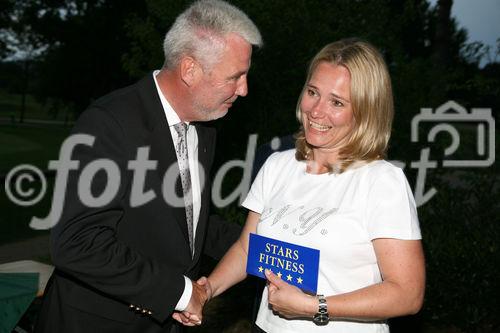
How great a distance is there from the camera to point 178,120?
278cm

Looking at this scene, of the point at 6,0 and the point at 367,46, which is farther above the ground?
the point at 6,0

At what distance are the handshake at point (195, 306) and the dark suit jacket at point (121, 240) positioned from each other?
8 cm

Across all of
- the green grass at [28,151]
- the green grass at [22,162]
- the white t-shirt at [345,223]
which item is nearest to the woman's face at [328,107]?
the white t-shirt at [345,223]

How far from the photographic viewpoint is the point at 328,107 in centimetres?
244

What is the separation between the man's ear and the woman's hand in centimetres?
95

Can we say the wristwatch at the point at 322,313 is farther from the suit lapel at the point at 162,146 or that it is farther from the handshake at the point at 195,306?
the suit lapel at the point at 162,146

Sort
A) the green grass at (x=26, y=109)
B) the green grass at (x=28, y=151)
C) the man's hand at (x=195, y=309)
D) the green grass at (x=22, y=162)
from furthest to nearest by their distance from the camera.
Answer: the green grass at (x=26, y=109), the green grass at (x=28, y=151), the green grass at (x=22, y=162), the man's hand at (x=195, y=309)

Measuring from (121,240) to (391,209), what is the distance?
1138mm

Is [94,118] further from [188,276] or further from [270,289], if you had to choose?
[270,289]

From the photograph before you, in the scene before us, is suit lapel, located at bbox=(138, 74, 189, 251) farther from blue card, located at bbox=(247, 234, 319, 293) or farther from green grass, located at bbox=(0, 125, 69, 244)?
green grass, located at bbox=(0, 125, 69, 244)

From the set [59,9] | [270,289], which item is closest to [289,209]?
[270,289]

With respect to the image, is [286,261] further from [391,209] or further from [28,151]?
[28,151]

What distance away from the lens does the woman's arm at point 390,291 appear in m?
2.17

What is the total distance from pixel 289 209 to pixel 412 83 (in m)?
7.62
